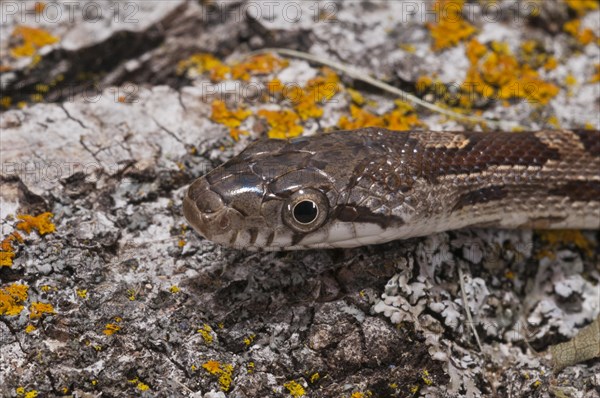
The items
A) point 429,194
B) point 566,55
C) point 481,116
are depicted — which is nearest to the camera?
point 429,194

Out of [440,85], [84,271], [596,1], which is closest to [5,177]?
[84,271]

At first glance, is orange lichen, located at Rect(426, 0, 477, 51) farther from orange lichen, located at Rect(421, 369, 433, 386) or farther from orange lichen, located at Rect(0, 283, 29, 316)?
orange lichen, located at Rect(0, 283, 29, 316)

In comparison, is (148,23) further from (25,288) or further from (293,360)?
(293,360)

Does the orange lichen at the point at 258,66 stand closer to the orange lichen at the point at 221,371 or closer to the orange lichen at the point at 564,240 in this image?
the orange lichen at the point at 564,240

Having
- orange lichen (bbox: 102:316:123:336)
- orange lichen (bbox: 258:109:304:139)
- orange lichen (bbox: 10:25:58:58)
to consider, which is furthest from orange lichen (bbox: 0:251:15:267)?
orange lichen (bbox: 10:25:58:58)

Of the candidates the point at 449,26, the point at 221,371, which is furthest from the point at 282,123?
the point at 221,371

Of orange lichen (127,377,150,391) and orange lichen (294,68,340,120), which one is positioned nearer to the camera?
orange lichen (127,377,150,391)

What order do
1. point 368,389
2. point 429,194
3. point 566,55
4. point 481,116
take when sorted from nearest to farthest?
point 368,389 → point 429,194 → point 481,116 → point 566,55
